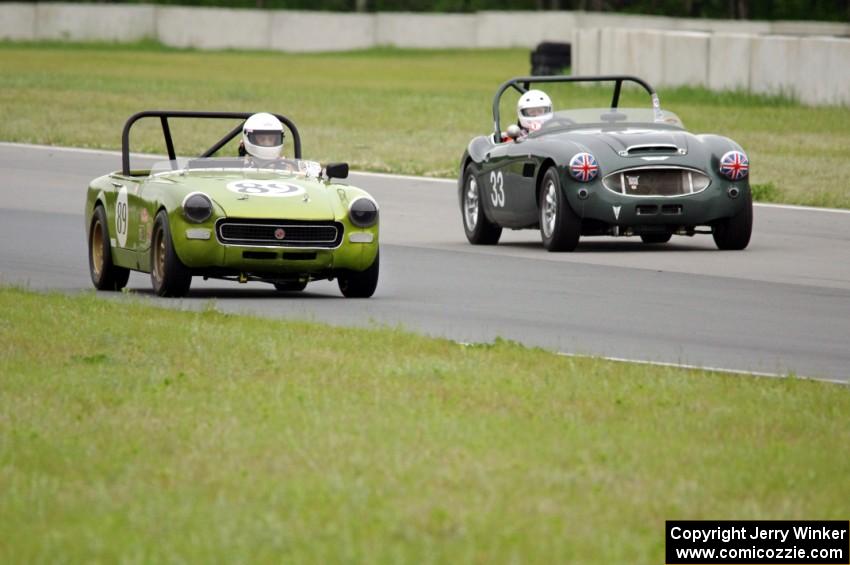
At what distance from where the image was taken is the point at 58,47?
64.2m

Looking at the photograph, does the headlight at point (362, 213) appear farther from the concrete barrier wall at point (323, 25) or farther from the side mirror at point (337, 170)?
the concrete barrier wall at point (323, 25)

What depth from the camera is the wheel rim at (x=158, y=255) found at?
12.3 meters

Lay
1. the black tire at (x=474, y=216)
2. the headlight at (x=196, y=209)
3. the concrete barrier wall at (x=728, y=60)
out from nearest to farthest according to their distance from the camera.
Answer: the headlight at (x=196, y=209) < the black tire at (x=474, y=216) < the concrete barrier wall at (x=728, y=60)

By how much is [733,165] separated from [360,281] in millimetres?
4028

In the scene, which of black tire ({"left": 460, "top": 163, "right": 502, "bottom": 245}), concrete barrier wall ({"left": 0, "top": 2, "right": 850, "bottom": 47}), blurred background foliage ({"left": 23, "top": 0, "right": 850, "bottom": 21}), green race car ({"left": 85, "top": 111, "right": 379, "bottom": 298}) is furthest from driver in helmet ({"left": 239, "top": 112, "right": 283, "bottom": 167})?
blurred background foliage ({"left": 23, "top": 0, "right": 850, "bottom": 21})

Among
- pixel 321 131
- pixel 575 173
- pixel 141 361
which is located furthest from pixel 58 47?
pixel 141 361

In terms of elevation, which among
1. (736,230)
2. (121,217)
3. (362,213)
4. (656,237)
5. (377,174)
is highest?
(362,213)

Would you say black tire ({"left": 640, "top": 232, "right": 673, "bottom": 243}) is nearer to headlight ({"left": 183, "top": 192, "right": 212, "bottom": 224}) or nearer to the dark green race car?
the dark green race car

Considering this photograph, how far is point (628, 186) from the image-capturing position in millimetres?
15250

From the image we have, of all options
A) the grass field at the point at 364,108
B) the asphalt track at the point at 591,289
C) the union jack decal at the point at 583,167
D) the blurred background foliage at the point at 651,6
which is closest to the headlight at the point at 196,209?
the asphalt track at the point at 591,289

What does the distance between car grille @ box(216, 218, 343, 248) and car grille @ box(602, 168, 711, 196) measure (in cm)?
368

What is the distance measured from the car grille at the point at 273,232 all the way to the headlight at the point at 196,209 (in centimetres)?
10

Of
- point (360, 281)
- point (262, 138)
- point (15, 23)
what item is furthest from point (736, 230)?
point (15, 23)

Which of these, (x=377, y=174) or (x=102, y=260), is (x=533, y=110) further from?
(x=377, y=174)
